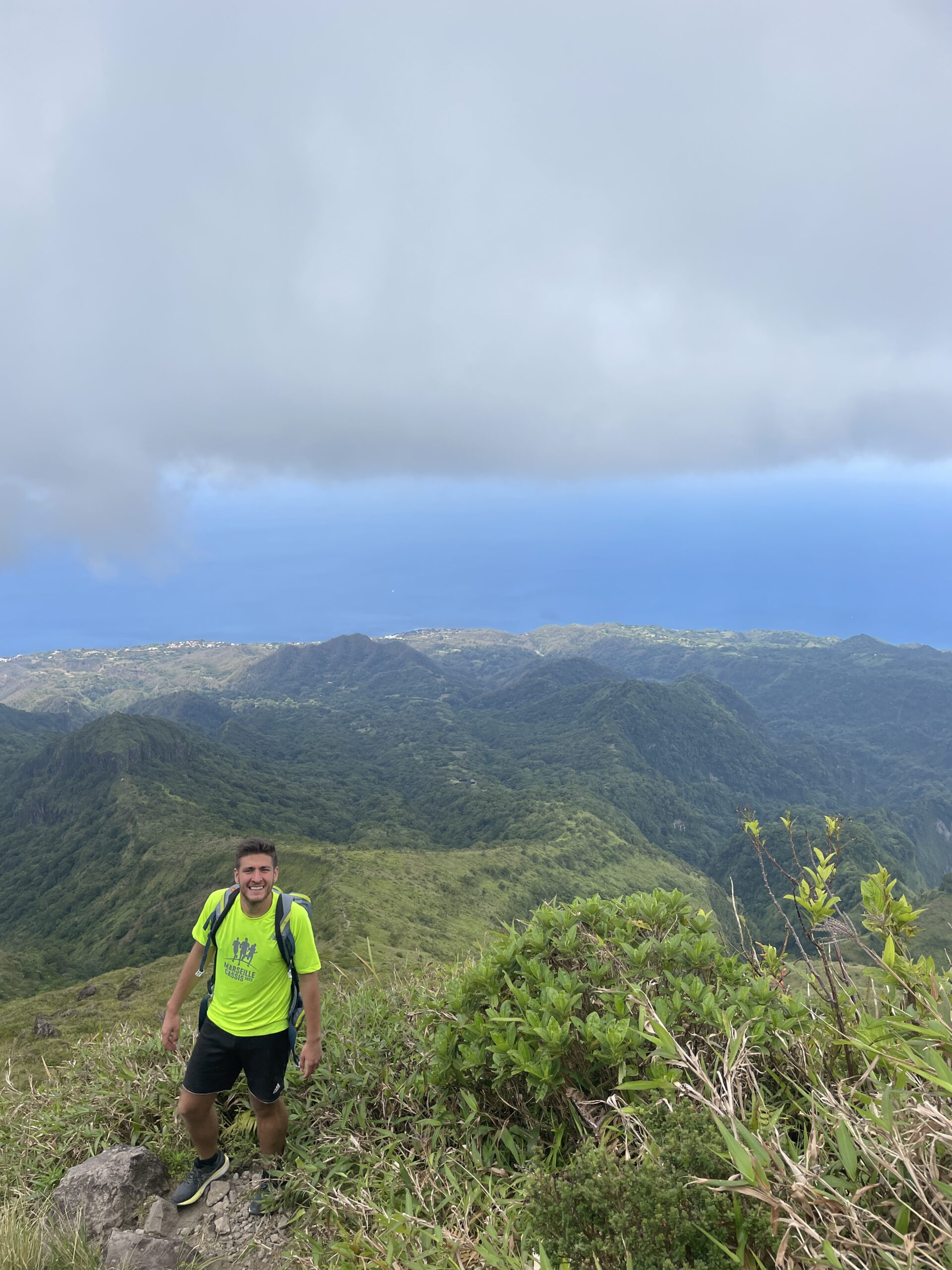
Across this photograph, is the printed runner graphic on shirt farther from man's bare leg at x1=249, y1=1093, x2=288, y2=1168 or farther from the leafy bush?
the leafy bush

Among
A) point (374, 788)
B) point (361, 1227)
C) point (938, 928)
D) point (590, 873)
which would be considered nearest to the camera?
point (361, 1227)

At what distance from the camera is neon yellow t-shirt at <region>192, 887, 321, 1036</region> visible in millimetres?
4629

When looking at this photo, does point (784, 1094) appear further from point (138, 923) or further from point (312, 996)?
point (138, 923)

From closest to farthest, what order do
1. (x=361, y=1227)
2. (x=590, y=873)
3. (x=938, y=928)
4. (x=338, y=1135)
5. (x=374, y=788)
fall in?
(x=361, y=1227) → (x=338, y=1135) → (x=938, y=928) → (x=590, y=873) → (x=374, y=788)

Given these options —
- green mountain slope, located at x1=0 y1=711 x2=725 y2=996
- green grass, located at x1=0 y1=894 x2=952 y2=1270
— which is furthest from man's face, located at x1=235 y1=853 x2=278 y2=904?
green mountain slope, located at x1=0 y1=711 x2=725 y2=996

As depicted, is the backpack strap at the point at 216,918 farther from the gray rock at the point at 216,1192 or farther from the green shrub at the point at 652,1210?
the green shrub at the point at 652,1210

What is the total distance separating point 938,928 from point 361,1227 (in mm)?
101720

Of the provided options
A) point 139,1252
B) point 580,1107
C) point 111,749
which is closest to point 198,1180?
point 139,1252

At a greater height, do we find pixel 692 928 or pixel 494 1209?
pixel 692 928

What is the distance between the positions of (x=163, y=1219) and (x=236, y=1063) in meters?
0.92

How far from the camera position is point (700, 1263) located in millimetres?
2174

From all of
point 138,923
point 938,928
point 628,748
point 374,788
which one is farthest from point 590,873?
point 628,748

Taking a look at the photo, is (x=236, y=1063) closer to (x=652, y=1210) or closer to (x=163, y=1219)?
(x=163, y=1219)

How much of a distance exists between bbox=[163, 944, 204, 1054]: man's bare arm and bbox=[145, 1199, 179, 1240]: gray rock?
0.96m
